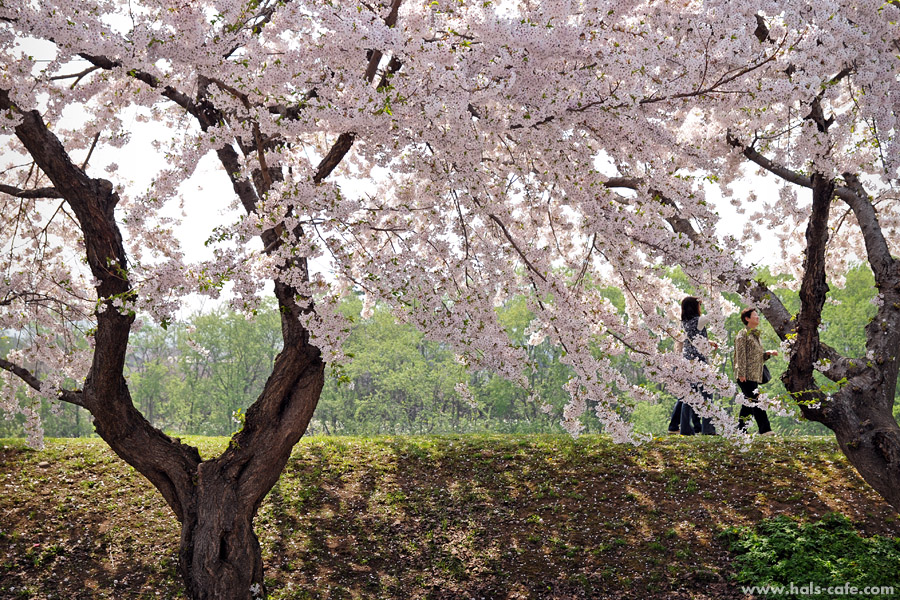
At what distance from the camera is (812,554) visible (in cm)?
675

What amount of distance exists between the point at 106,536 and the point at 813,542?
786 centimetres

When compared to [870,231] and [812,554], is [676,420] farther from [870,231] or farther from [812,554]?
[870,231]

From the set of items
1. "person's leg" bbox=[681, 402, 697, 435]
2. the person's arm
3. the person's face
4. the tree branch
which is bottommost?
"person's leg" bbox=[681, 402, 697, 435]

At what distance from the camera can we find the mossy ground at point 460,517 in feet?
22.8

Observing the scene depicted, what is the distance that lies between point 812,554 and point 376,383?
976 inches

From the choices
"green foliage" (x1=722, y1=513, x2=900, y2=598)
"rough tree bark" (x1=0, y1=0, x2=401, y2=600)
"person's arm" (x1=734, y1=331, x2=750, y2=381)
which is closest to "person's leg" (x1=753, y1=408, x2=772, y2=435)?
"person's arm" (x1=734, y1=331, x2=750, y2=381)

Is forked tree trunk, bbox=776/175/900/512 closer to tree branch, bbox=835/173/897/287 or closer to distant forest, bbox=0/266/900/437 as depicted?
tree branch, bbox=835/173/897/287

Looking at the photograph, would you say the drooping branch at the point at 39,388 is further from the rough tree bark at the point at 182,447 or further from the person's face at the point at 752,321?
the person's face at the point at 752,321

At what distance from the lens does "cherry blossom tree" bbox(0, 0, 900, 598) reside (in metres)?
4.77

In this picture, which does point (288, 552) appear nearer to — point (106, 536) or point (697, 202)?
point (106, 536)

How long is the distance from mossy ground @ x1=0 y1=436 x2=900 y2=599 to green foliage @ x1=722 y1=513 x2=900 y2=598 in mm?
213

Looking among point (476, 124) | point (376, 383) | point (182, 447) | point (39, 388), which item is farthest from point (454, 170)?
point (376, 383)

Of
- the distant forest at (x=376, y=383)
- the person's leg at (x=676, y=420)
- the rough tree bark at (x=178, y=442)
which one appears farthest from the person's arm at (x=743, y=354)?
the distant forest at (x=376, y=383)

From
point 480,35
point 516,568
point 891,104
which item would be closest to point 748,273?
point 891,104
